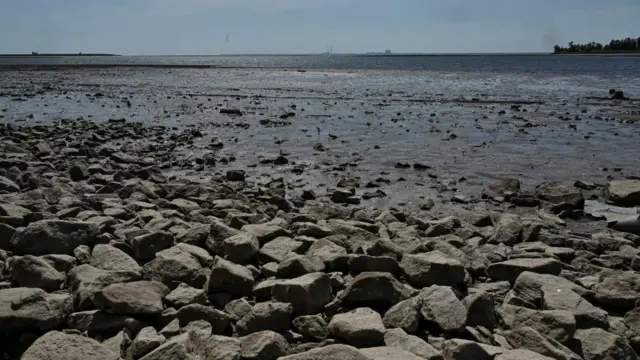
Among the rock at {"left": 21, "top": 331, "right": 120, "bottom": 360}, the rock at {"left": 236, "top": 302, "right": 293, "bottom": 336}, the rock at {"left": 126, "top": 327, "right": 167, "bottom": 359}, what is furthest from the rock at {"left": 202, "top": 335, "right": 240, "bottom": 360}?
the rock at {"left": 21, "top": 331, "right": 120, "bottom": 360}

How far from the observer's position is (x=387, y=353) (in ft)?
12.6

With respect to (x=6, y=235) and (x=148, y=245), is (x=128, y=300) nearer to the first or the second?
(x=148, y=245)

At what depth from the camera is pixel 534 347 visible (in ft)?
13.6

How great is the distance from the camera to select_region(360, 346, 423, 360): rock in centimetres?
377

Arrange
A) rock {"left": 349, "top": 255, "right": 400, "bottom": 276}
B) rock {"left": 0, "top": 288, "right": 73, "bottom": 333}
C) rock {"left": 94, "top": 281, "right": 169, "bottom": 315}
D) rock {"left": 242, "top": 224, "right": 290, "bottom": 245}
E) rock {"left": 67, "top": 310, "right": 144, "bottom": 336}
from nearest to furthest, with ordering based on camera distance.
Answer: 1. rock {"left": 0, "top": 288, "right": 73, "bottom": 333}
2. rock {"left": 67, "top": 310, "right": 144, "bottom": 336}
3. rock {"left": 94, "top": 281, "right": 169, "bottom": 315}
4. rock {"left": 349, "top": 255, "right": 400, "bottom": 276}
5. rock {"left": 242, "top": 224, "right": 290, "bottom": 245}

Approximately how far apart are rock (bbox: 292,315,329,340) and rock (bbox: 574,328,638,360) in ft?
6.68

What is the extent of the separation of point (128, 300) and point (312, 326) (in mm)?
1527

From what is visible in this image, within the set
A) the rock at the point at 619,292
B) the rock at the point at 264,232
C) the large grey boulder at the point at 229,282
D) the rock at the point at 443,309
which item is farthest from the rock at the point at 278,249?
the rock at the point at 619,292

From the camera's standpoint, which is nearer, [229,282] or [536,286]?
[229,282]

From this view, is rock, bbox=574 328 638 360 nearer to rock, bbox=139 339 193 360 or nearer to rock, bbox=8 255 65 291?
rock, bbox=139 339 193 360

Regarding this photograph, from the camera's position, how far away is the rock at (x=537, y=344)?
404 centimetres

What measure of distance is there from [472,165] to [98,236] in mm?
9685

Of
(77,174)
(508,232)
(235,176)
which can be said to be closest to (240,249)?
(508,232)

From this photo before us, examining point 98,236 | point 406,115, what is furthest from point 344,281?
point 406,115
